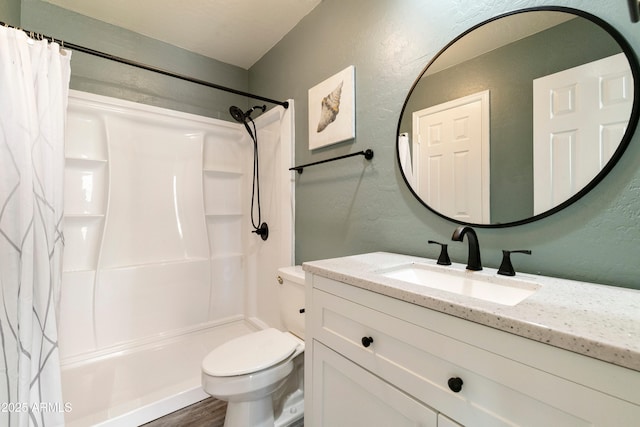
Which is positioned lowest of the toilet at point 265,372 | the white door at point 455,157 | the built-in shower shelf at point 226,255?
the toilet at point 265,372

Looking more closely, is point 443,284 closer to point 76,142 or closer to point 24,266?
point 24,266

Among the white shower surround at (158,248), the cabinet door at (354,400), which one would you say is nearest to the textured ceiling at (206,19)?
the white shower surround at (158,248)

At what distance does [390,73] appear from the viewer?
127cm

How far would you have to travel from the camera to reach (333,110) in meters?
1.55

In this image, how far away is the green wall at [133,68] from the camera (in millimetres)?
1763

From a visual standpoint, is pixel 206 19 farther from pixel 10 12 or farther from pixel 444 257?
pixel 444 257

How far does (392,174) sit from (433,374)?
2.83ft

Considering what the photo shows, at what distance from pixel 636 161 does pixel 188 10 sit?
236 centimetres

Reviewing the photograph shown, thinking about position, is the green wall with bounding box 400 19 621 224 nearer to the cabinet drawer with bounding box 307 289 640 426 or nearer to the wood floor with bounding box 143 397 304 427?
the cabinet drawer with bounding box 307 289 640 426

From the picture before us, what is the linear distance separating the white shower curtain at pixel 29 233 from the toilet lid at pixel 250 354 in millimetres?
632

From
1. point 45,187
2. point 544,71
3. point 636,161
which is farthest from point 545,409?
point 45,187

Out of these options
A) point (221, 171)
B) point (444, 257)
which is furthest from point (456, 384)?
point (221, 171)

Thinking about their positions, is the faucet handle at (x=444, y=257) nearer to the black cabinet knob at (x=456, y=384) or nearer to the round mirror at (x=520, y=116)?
the round mirror at (x=520, y=116)

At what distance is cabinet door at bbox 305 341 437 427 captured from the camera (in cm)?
69
